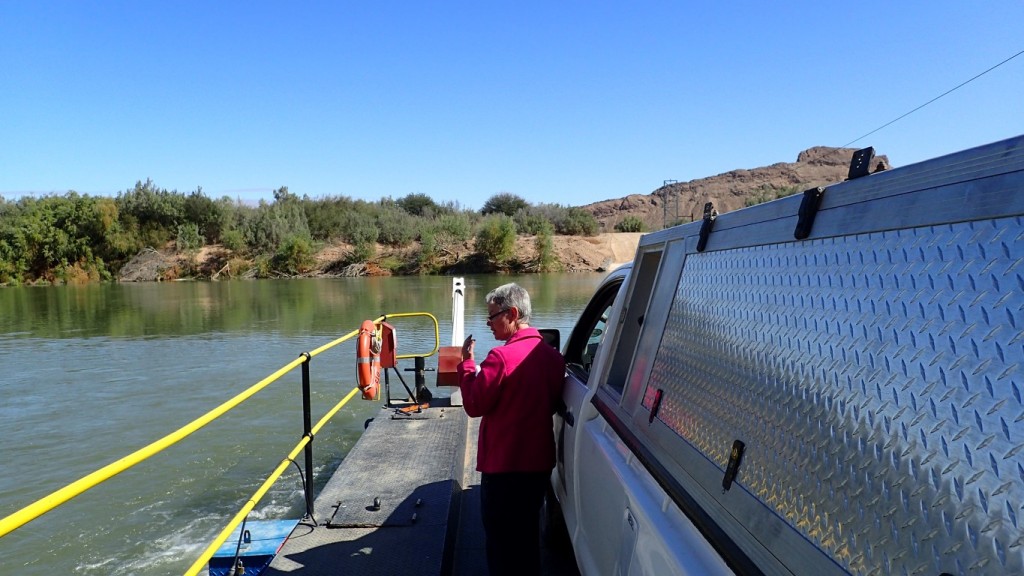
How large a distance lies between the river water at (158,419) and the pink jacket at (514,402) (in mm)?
2332

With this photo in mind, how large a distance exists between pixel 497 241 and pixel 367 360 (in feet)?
165

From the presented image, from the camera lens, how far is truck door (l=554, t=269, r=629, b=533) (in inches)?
128

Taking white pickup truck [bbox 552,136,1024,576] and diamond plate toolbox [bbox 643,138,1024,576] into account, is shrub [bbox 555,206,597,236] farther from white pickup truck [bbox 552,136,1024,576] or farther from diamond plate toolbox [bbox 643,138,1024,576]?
diamond plate toolbox [bbox 643,138,1024,576]

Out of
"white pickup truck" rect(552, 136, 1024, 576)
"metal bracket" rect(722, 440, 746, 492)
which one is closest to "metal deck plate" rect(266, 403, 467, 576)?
"white pickup truck" rect(552, 136, 1024, 576)

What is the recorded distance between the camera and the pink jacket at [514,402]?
322 centimetres

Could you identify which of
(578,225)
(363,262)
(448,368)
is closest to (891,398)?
(448,368)

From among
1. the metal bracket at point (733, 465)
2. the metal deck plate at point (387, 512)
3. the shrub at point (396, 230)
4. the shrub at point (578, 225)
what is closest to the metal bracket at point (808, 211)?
the metal bracket at point (733, 465)

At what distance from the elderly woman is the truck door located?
0.10 m

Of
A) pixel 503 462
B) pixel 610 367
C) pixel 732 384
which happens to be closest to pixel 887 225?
pixel 732 384

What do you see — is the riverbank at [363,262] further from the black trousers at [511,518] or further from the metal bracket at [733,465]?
the metal bracket at [733,465]

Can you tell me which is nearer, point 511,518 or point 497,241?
point 511,518

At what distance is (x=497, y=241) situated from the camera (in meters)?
56.2

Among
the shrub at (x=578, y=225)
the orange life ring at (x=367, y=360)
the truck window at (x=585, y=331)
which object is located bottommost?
the orange life ring at (x=367, y=360)

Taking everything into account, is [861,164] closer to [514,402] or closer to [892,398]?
[892,398]
